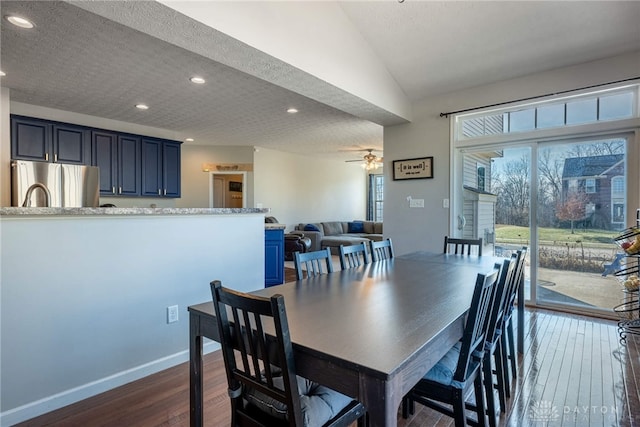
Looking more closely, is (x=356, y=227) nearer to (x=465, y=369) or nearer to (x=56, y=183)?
(x=56, y=183)

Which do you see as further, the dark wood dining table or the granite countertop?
the granite countertop

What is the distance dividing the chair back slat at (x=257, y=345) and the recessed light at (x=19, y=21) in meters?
2.71

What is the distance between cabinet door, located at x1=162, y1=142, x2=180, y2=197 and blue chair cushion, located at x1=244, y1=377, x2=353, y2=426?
528 cm

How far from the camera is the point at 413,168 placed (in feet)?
15.2

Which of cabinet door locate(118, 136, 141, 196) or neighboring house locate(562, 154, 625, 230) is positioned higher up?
cabinet door locate(118, 136, 141, 196)

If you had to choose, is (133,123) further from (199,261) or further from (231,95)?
(199,261)

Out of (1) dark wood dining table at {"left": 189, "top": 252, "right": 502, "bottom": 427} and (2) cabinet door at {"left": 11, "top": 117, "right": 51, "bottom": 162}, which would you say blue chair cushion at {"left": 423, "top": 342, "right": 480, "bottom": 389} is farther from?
(2) cabinet door at {"left": 11, "top": 117, "right": 51, "bottom": 162}

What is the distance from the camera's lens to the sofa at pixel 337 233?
8.08 m

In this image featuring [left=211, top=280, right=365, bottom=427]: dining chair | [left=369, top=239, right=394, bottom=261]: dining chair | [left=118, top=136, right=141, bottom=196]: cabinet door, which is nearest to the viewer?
[left=211, top=280, right=365, bottom=427]: dining chair

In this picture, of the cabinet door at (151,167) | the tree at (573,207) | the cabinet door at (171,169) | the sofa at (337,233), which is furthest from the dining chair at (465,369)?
the sofa at (337,233)

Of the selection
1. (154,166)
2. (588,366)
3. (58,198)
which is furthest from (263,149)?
(588,366)

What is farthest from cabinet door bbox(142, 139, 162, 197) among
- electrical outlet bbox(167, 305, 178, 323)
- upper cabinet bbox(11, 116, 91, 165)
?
electrical outlet bbox(167, 305, 178, 323)

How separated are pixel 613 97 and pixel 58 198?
6.48 metres

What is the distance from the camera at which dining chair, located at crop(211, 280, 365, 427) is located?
1.06 meters
